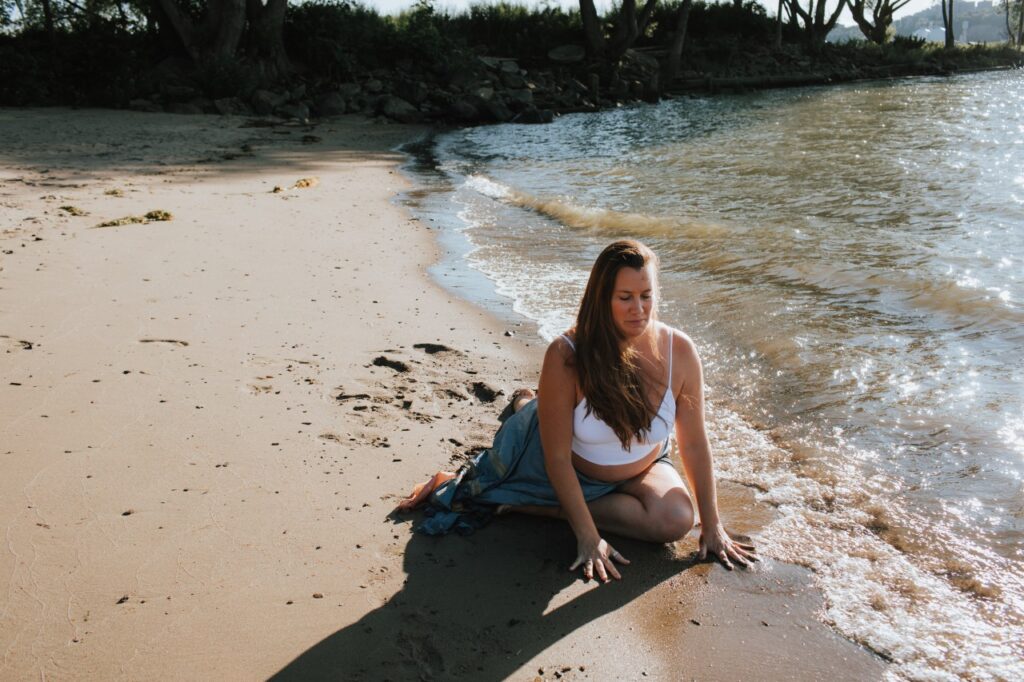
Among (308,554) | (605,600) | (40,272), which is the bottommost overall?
(605,600)

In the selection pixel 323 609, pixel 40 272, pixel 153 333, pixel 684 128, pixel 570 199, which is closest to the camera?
pixel 323 609

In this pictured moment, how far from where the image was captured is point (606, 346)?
3213 mm

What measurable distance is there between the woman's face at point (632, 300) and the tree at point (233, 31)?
22602 mm

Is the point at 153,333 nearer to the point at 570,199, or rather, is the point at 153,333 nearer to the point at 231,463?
the point at 231,463

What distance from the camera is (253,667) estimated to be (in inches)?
102

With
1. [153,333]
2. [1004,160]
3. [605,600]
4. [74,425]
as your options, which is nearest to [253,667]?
[605,600]

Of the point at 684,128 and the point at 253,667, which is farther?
the point at 684,128

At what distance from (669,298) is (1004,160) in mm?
9423

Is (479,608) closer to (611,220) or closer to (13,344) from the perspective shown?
(13,344)

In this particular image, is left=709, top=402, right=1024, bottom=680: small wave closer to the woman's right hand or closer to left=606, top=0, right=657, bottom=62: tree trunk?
the woman's right hand

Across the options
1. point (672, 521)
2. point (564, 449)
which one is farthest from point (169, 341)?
point (672, 521)

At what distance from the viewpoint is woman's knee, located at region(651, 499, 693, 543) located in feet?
11.0

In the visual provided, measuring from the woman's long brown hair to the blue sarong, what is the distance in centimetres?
32

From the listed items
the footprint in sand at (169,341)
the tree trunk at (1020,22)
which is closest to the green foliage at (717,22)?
the tree trunk at (1020,22)
